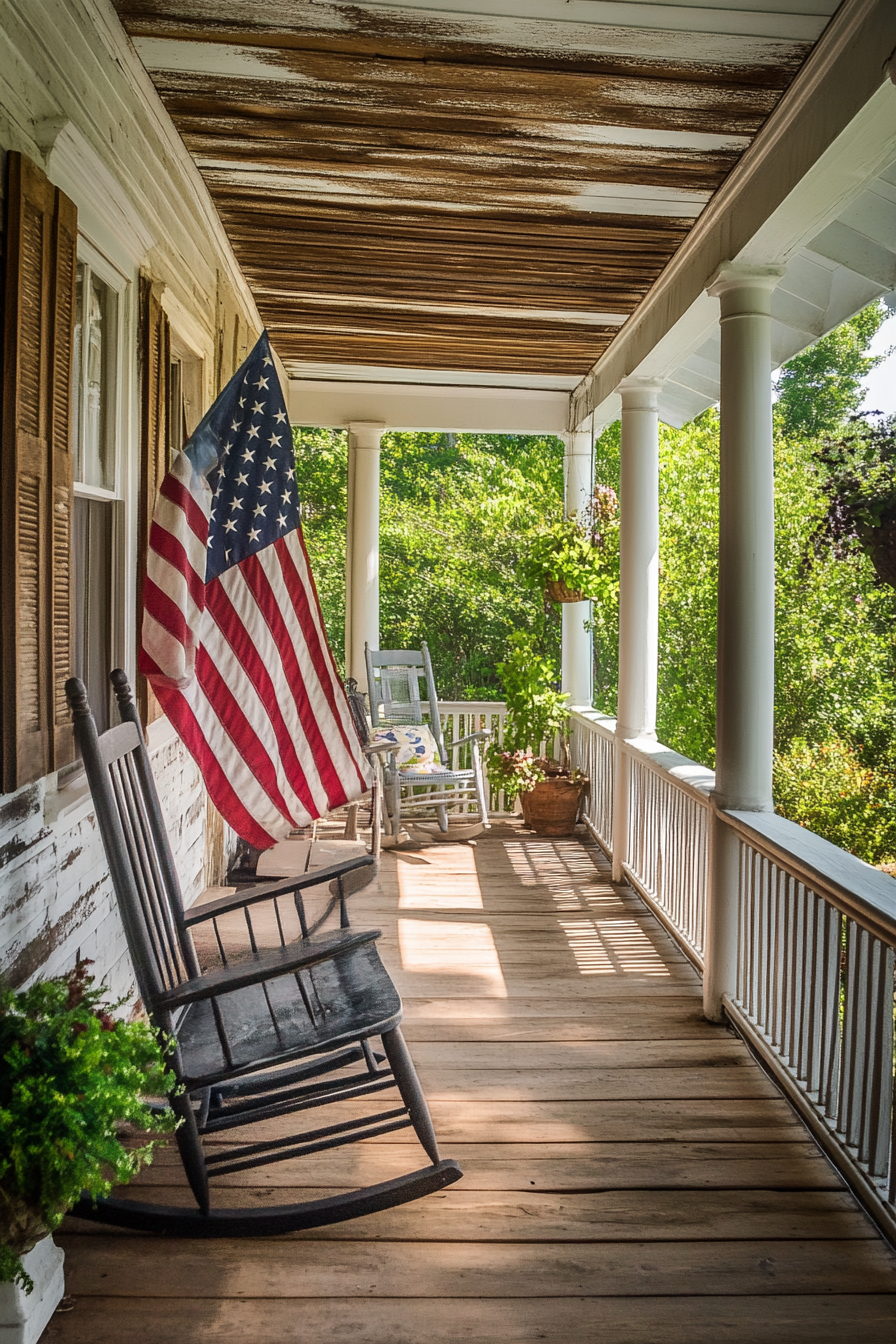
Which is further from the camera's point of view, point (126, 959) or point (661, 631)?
point (661, 631)

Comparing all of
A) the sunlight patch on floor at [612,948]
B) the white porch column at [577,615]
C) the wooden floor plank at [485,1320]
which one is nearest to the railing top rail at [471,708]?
the white porch column at [577,615]

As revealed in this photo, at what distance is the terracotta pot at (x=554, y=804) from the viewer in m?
6.18

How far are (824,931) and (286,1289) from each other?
1535 mm

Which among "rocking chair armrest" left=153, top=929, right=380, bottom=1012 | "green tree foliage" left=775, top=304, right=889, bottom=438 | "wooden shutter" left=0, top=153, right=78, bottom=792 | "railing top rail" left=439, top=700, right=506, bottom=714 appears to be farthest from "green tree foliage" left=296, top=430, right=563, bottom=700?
"rocking chair armrest" left=153, top=929, right=380, bottom=1012

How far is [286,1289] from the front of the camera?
6.38 ft

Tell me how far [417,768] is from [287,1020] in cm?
382

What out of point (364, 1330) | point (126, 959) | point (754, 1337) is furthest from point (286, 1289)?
point (126, 959)

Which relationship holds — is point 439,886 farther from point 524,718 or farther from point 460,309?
point 460,309

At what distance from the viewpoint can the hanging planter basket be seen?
5.84 m

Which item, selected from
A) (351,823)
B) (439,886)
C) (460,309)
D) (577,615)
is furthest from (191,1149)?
(577,615)

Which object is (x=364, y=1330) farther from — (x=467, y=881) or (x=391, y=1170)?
(x=467, y=881)

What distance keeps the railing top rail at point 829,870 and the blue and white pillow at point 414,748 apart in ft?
9.91

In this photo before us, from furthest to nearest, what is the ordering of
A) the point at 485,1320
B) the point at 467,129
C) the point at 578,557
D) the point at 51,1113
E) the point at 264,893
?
the point at 578,557 < the point at 467,129 < the point at 264,893 < the point at 485,1320 < the point at 51,1113

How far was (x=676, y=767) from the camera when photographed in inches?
163
